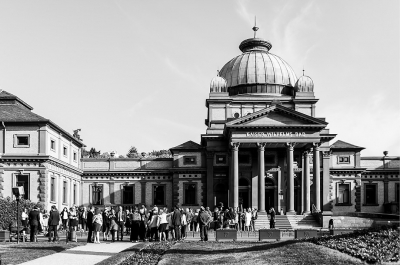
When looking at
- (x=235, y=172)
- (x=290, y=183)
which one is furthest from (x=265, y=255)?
(x=235, y=172)

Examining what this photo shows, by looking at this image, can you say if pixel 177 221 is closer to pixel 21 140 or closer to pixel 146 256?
pixel 146 256

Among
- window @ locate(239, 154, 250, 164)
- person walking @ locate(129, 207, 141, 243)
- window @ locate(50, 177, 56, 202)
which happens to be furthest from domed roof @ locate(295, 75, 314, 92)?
person walking @ locate(129, 207, 141, 243)

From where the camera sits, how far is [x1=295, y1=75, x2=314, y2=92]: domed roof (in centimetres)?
6644

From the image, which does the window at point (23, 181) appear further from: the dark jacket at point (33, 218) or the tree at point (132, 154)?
the tree at point (132, 154)

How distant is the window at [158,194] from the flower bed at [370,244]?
4452 centimetres

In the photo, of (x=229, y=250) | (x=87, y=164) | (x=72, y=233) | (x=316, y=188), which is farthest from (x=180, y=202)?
(x=229, y=250)

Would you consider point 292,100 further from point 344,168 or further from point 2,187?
point 2,187

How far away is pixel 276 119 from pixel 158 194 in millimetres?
19189

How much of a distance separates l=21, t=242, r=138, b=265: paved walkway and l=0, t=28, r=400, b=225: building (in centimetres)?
2489

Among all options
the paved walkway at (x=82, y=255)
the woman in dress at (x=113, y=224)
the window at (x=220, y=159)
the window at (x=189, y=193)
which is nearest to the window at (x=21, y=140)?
the window at (x=189, y=193)

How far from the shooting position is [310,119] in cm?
5359

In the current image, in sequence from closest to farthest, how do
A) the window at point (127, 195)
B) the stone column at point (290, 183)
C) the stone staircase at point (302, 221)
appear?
the stone staircase at point (302, 221) < the stone column at point (290, 183) < the window at point (127, 195)

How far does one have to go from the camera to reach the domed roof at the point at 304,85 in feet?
218

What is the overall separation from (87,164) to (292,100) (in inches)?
955
